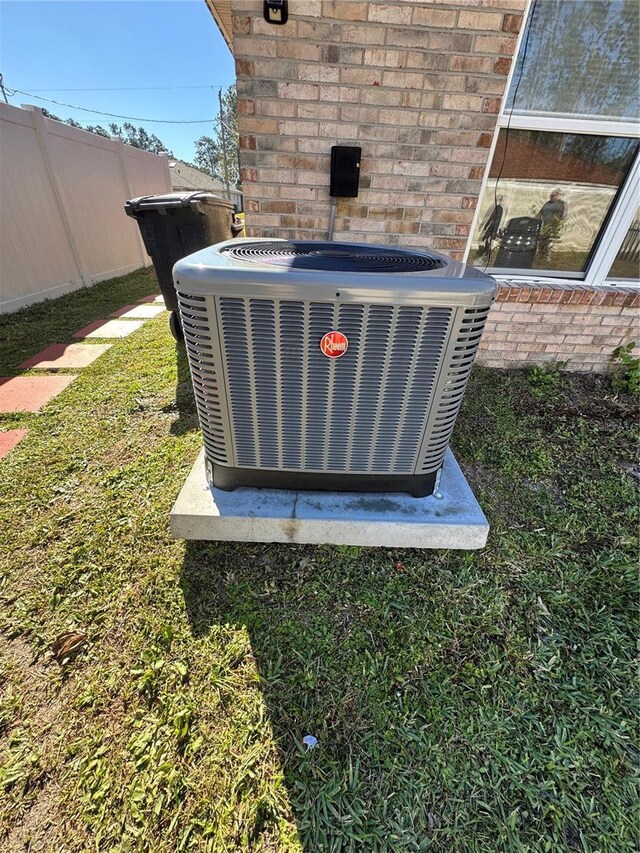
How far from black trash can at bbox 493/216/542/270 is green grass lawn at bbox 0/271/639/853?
163 cm

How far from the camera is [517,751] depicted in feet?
3.54

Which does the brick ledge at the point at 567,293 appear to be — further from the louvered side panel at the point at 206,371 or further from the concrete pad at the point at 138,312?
the concrete pad at the point at 138,312

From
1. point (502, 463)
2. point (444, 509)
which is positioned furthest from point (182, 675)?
point (502, 463)

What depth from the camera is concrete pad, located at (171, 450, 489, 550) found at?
151 centimetres

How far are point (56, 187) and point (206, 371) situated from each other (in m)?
5.85

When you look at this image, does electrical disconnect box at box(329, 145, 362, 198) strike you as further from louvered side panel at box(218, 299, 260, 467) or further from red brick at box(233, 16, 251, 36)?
louvered side panel at box(218, 299, 260, 467)

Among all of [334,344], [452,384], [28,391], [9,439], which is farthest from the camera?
[28,391]

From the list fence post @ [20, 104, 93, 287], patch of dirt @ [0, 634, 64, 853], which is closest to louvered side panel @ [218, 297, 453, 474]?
patch of dirt @ [0, 634, 64, 853]

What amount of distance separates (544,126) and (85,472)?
342cm

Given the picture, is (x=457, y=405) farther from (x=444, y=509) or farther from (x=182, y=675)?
(x=182, y=675)

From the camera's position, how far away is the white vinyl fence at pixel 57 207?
441cm

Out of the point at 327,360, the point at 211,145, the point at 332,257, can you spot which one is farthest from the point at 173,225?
the point at 211,145

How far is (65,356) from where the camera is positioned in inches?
132

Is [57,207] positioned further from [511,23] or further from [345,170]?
[511,23]
